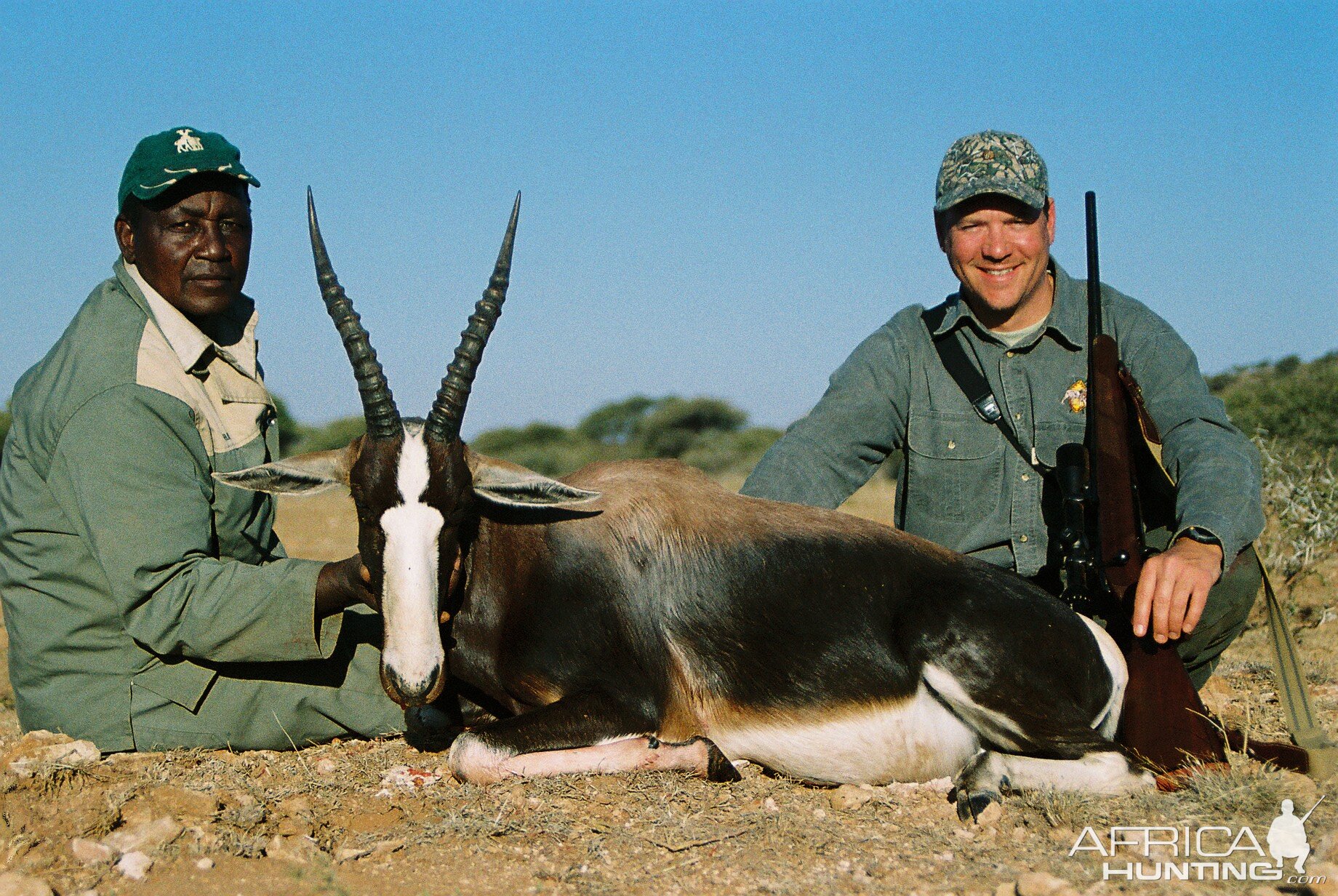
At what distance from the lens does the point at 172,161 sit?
5312 mm

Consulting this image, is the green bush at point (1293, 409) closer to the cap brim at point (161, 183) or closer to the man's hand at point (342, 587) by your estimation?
the man's hand at point (342, 587)

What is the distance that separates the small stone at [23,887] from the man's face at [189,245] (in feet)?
8.82

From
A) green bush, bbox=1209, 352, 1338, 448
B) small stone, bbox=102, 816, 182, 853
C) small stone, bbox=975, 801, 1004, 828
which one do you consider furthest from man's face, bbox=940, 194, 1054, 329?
green bush, bbox=1209, 352, 1338, 448

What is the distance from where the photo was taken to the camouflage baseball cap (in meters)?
5.97

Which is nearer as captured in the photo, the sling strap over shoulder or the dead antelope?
the dead antelope

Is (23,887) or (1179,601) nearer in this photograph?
(23,887)

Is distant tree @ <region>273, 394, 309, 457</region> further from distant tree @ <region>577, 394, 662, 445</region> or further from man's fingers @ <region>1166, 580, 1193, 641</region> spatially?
man's fingers @ <region>1166, 580, 1193, 641</region>

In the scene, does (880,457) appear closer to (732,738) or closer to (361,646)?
(732,738)

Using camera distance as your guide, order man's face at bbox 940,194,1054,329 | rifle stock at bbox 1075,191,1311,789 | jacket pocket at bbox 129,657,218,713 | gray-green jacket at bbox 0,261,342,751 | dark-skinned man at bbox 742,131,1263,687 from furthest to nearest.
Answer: man's face at bbox 940,194,1054,329 → dark-skinned man at bbox 742,131,1263,687 → jacket pocket at bbox 129,657,218,713 → gray-green jacket at bbox 0,261,342,751 → rifle stock at bbox 1075,191,1311,789

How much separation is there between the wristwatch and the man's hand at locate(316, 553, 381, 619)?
10.9 ft

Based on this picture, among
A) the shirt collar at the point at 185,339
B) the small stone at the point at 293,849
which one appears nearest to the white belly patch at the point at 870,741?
the small stone at the point at 293,849

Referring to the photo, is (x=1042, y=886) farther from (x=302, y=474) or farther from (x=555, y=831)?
(x=302, y=474)

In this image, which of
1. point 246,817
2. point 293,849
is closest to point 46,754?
point 246,817

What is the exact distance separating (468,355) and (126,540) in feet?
5.13
